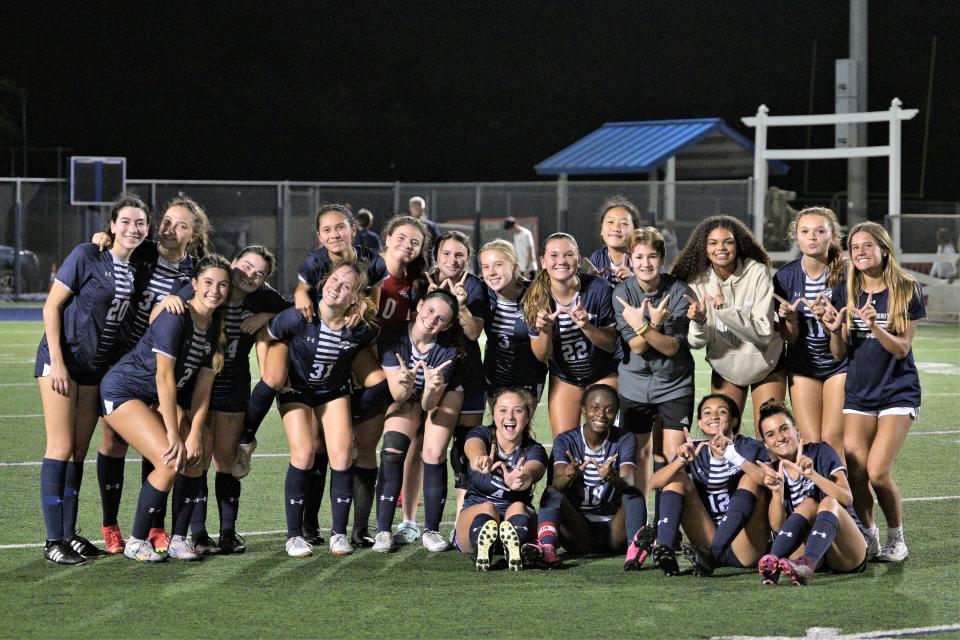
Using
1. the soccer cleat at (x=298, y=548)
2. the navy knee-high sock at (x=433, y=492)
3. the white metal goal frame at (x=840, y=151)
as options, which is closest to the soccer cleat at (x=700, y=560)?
the navy knee-high sock at (x=433, y=492)

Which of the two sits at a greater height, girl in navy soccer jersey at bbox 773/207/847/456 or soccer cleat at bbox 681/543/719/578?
girl in navy soccer jersey at bbox 773/207/847/456

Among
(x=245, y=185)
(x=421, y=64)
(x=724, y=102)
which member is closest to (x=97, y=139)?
(x=421, y=64)

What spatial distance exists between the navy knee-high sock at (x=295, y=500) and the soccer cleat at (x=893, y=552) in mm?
2659

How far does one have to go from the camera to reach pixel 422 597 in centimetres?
525

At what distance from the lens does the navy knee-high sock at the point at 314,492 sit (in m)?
6.37

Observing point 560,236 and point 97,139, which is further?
point 97,139

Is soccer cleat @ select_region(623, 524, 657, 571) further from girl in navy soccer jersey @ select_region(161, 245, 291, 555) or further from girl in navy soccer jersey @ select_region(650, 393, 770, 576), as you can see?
girl in navy soccer jersey @ select_region(161, 245, 291, 555)

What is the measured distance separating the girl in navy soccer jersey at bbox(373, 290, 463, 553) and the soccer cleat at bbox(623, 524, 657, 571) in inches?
36.5

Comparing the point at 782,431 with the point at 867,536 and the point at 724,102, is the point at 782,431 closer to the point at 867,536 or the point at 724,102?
the point at 867,536

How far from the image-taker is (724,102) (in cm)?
3766

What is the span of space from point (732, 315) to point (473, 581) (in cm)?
170

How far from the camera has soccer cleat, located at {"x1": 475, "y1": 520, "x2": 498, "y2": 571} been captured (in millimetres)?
5715

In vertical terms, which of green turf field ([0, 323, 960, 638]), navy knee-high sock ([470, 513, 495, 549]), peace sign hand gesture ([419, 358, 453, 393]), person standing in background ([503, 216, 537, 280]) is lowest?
green turf field ([0, 323, 960, 638])

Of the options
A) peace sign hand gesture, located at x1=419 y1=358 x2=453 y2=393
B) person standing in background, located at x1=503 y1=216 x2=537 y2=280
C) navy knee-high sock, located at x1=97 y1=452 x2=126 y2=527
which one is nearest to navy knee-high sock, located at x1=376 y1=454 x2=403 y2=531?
peace sign hand gesture, located at x1=419 y1=358 x2=453 y2=393
